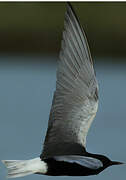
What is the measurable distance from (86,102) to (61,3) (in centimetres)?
172

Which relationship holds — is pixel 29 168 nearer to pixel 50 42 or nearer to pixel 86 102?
pixel 86 102

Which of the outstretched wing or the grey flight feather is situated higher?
the outstretched wing

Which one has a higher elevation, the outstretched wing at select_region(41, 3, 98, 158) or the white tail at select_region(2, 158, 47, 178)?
the outstretched wing at select_region(41, 3, 98, 158)

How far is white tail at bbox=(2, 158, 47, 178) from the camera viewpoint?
2.82 feet

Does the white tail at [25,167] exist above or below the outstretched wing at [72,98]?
below

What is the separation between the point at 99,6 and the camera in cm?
278

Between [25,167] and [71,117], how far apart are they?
0.13 metres

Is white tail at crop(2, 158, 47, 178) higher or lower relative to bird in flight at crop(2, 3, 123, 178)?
lower

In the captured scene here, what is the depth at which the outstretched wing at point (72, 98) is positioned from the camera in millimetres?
925

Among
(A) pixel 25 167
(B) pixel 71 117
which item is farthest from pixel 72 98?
(A) pixel 25 167

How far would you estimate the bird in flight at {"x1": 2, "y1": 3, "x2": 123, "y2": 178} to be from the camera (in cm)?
89

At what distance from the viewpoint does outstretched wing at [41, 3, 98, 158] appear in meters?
0.93

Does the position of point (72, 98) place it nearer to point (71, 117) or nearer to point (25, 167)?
point (71, 117)

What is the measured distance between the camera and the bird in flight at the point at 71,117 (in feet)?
2.91
